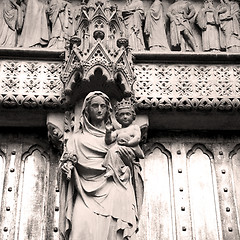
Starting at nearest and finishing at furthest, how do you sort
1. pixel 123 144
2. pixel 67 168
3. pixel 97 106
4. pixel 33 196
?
pixel 67 168
pixel 123 144
pixel 97 106
pixel 33 196

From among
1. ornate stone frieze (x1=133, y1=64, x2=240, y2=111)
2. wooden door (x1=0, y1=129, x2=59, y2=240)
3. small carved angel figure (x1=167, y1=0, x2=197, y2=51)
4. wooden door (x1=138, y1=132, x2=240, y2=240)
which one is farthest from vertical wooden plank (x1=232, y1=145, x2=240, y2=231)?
wooden door (x1=0, y1=129, x2=59, y2=240)

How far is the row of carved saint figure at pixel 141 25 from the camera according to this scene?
33.2 feet

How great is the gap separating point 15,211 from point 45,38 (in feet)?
7.73

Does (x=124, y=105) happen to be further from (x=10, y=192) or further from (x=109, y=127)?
(x=10, y=192)

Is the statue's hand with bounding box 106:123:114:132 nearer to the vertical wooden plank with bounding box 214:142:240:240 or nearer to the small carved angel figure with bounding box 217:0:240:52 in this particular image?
the vertical wooden plank with bounding box 214:142:240:240

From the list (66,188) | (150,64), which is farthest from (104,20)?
(66,188)

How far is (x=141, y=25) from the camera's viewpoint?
1035 centimetres

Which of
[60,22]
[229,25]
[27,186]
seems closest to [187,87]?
[229,25]

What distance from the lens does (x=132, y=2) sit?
10.5 metres

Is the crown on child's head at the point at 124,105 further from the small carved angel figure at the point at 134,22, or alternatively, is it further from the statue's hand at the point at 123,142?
the small carved angel figure at the point at 134,22

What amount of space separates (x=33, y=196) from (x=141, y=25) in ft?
9.01

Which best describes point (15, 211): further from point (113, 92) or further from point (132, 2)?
point (132, 2)

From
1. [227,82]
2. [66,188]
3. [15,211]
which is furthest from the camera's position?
[227,82]

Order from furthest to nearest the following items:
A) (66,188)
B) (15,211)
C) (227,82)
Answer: (227,82) < (15,211) < (66,188)
